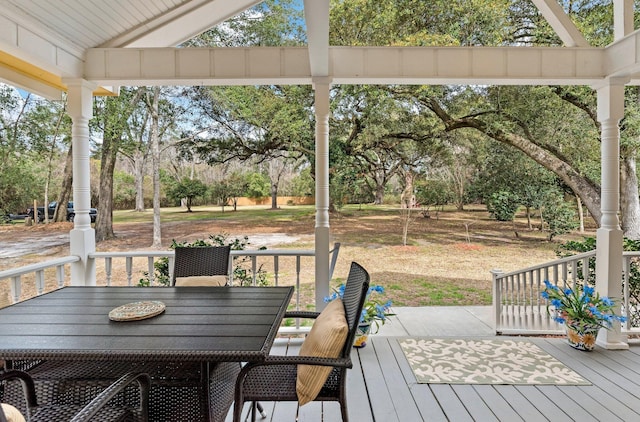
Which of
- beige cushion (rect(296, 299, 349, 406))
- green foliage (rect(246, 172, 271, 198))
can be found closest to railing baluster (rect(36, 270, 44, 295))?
beige cushion (rect(296, 299, 349, 406))

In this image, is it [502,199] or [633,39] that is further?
[502,199]

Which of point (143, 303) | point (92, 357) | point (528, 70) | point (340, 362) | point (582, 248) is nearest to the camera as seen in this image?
point (92, 357)

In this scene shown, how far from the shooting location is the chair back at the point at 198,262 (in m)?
3.00

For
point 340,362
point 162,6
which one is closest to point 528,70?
point 340,362

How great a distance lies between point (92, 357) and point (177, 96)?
5.86 m

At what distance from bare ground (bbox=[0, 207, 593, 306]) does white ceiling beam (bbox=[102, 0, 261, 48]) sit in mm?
3513

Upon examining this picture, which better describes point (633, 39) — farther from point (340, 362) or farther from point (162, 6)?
point (162, 6)

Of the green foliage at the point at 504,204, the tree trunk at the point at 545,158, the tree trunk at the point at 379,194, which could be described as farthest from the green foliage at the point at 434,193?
the tree trunk at the point at 545,158

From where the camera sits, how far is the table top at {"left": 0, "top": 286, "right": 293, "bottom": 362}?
1.59m

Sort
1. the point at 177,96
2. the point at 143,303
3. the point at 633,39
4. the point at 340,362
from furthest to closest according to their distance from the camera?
the point at 177,96 < the point at 633,39 < the point at 143,303 < the point at 340,362

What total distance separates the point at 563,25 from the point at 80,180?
14.9 ft

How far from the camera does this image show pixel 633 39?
9.86 ft

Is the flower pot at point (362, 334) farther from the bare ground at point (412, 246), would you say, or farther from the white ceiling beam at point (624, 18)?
the white ceiling beam at point (624, 18)

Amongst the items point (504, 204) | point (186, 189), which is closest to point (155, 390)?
point (186, 189)
